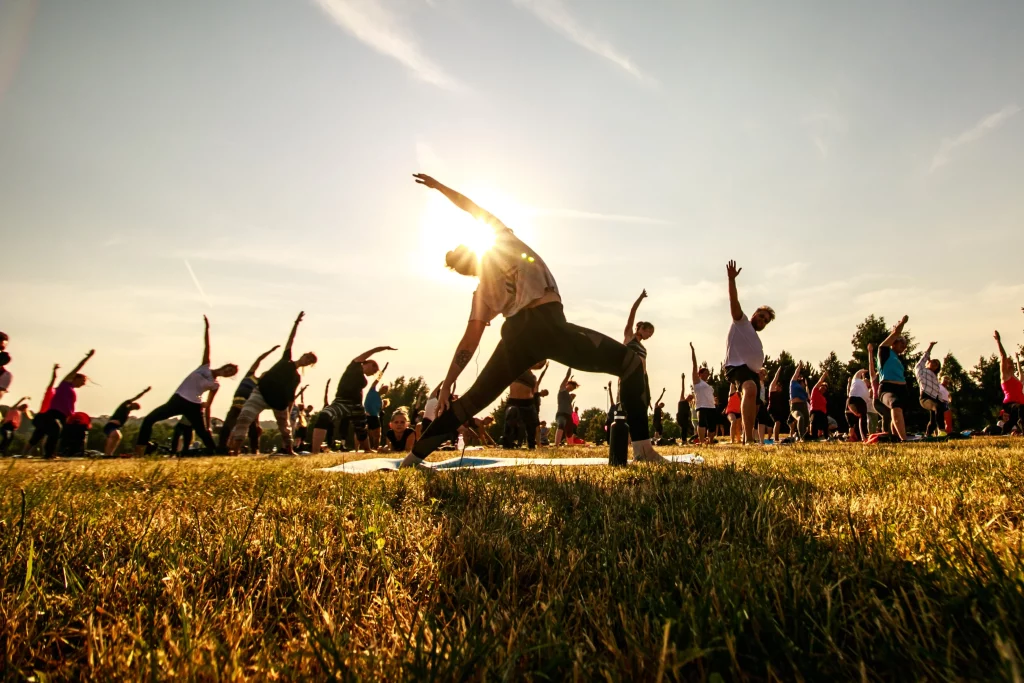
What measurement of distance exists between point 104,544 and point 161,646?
3.12 feet

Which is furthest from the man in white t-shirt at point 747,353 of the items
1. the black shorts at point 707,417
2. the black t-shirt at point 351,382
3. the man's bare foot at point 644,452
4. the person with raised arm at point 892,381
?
the black t-shirt at point 351,382

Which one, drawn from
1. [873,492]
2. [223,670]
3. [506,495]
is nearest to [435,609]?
[223,670]

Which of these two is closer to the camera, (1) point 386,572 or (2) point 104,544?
(1) point 386,572

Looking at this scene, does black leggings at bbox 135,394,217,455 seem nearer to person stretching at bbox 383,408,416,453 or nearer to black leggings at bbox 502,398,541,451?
person stretching at bbox 383,408,416,453

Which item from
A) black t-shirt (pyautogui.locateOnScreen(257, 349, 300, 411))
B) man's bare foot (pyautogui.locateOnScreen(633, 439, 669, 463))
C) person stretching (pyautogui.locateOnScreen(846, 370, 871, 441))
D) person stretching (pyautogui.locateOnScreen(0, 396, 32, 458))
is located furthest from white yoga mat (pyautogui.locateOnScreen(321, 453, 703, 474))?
person stretching (pyautogui.locateOnScreen(0, 396, 32, 458))

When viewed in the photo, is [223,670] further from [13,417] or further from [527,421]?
[13,417]

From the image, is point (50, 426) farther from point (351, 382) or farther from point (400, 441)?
point (400, 441)

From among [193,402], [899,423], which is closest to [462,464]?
[193,402]

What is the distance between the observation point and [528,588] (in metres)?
1.47

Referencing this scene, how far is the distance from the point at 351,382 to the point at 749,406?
841cm

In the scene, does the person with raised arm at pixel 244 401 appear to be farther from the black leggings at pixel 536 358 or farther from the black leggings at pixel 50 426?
the black leggings at pixel 536 358

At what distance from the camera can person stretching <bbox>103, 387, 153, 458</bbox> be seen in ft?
39.8

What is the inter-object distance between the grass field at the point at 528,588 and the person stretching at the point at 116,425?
11516 millimetres

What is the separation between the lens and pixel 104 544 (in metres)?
1.79
